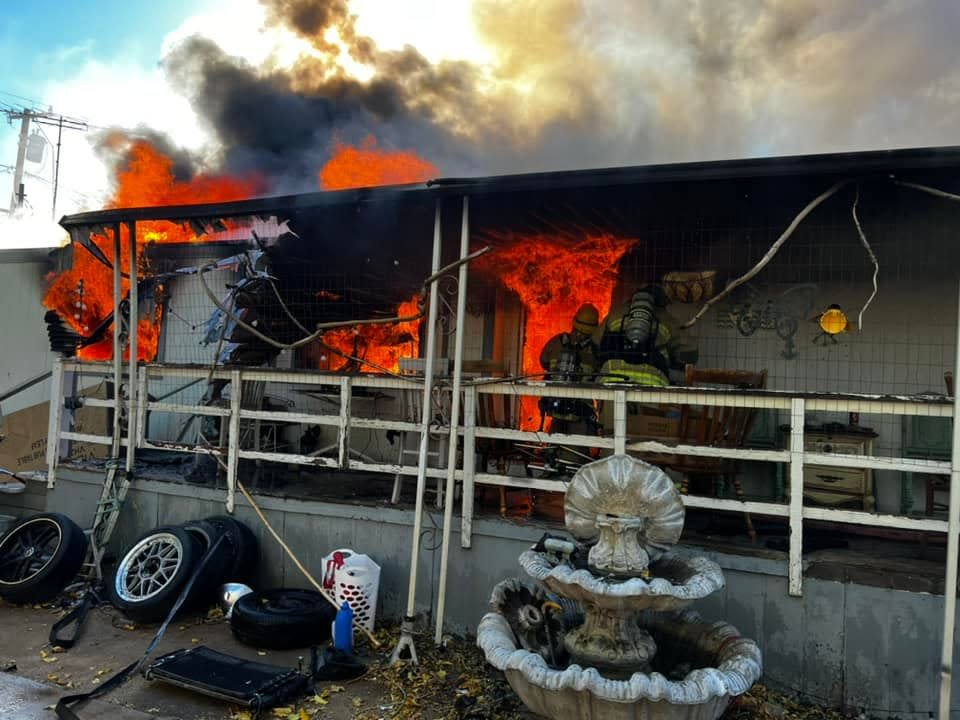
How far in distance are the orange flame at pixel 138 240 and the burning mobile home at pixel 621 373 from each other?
7.03ft

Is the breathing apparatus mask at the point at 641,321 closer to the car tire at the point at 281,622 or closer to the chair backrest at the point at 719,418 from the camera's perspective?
the chair backrest at the point at 719,418

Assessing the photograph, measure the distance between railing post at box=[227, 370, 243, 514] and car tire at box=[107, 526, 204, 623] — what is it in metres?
0.56

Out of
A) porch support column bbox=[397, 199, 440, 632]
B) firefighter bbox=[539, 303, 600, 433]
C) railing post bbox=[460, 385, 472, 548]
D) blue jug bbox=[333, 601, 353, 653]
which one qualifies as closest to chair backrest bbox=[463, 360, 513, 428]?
railing post bbox=[460, 385, 472, 548]

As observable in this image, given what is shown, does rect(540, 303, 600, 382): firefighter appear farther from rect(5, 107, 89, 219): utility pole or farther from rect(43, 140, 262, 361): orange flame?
rect(5, 107, 89, 219): utility pole

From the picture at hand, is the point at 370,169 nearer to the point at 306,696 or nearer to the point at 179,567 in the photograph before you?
the point at 179,567

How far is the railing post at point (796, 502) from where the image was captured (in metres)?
4.67

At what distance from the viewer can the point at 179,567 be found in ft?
19.7

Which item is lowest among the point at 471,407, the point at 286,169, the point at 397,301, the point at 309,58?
the point at 471,407

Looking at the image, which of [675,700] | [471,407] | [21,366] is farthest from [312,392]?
[21,366]

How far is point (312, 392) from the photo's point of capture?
27.7ft

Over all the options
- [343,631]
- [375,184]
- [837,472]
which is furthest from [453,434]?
[375,184]

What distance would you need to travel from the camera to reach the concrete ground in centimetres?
445

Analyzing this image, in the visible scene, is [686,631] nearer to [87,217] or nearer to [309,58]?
[87,217]

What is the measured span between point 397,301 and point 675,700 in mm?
7407
